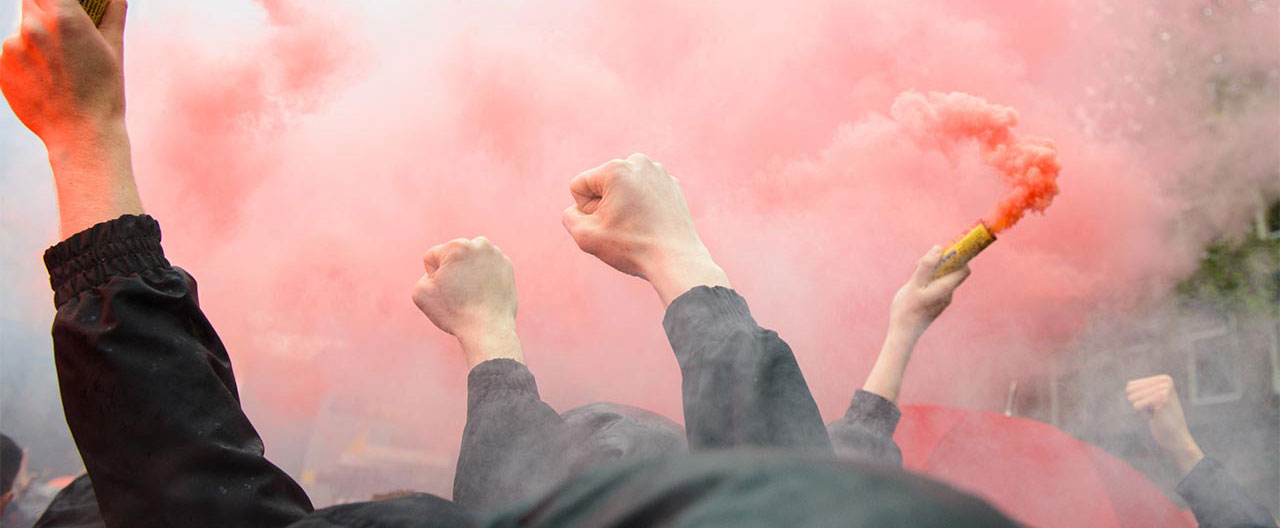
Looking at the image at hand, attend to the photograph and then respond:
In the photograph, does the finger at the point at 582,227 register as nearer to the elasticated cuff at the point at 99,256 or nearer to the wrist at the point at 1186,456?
the elasticated cuff at the point at 99,256

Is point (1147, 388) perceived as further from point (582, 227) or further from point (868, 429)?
point (582, 227)

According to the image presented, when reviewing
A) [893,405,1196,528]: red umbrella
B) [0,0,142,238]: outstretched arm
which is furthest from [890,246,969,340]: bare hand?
[0,0,142,238]: outstretched arm

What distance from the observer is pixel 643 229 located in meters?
0.95

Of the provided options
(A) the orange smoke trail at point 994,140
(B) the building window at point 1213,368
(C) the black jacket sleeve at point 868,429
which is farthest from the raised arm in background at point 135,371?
(B) the building window at point 1213,368

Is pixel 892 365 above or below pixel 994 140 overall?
below

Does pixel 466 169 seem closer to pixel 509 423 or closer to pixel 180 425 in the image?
pixel 509 423

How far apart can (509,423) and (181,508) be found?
0.45 meters

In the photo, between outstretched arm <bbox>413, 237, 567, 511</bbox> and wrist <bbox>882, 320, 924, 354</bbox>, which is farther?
wrist <bbox>882, 320, 924, 354</bbox>

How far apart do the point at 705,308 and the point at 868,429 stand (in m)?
0.54

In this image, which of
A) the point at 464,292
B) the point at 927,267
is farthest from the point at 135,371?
the point at 927,267

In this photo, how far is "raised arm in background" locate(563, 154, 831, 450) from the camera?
2.48ft

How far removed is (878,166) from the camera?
4.72ft

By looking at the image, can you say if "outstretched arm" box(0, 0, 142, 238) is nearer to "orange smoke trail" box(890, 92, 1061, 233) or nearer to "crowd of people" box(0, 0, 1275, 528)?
"crowd of people" box(0, 0, 1275, 528)

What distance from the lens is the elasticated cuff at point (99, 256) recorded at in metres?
0.69
